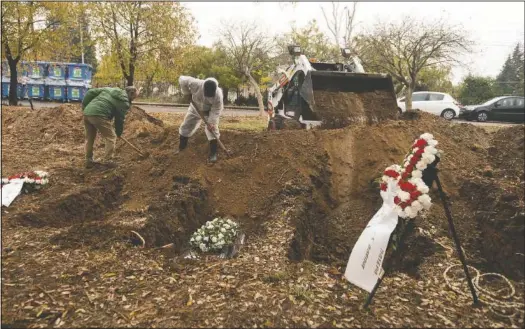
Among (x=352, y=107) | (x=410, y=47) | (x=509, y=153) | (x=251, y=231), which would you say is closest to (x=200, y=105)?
(x=251, y=231)

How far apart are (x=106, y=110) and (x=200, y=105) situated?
1.55m

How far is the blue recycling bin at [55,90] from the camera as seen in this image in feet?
69.7

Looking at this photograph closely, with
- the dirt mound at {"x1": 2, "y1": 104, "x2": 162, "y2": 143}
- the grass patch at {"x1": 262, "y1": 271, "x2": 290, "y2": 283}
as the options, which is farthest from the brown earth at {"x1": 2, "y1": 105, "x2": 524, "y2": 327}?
the dirt mound at {"x1": 2, "y1": 104, "x2": 162, "y2": 143}

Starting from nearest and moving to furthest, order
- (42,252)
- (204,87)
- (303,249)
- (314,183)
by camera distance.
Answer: (42,252) → (303,249) → (314,183) → (204,87)

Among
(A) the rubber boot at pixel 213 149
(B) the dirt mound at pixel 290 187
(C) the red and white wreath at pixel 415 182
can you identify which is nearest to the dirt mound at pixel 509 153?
(B) the dirt mound at pixel 290 187

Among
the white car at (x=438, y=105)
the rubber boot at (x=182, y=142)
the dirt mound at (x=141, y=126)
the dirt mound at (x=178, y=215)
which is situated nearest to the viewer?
the dirt mound at (x=178, y=215)

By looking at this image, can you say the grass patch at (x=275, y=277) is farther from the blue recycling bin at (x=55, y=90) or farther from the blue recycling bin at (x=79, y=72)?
the blue recycling bin at (x=55, y=90)

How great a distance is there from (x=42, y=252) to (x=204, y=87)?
317 cm

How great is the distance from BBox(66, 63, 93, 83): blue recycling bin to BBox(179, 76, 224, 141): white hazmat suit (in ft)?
57.6

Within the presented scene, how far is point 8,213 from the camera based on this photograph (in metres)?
4.61

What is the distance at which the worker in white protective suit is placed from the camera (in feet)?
19.1

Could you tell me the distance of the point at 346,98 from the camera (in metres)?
7.22

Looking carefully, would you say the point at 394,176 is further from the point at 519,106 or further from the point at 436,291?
the point at 519,106

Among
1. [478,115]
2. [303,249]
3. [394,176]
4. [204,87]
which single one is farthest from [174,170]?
[478,115]
